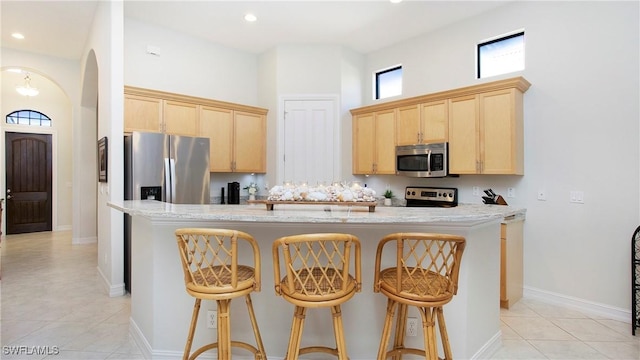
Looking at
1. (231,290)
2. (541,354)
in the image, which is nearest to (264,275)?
(231,290)

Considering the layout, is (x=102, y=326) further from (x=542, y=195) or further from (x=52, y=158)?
(x=52, y=158)

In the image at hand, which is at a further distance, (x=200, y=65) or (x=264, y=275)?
(x=200, y=65)

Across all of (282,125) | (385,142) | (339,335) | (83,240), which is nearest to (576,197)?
(385,142)

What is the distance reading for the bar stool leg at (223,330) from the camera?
1.68 meters

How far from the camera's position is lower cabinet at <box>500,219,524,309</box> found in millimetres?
3143

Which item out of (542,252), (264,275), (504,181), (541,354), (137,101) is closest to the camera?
(264,275)

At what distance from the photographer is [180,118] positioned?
433 cm

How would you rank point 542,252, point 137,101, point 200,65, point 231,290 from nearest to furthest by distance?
1. point 231,290
2. point 542,252
3. point 137,101
4. point 200,65

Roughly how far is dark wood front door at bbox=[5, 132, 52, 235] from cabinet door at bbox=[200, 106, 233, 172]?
492cm

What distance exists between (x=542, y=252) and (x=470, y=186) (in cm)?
103

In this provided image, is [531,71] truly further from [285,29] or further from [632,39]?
[285,29]

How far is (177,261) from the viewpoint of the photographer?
7.02 feet

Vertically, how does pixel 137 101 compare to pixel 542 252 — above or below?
above

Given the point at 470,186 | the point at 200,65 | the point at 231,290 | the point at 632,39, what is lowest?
the point at 231,290
